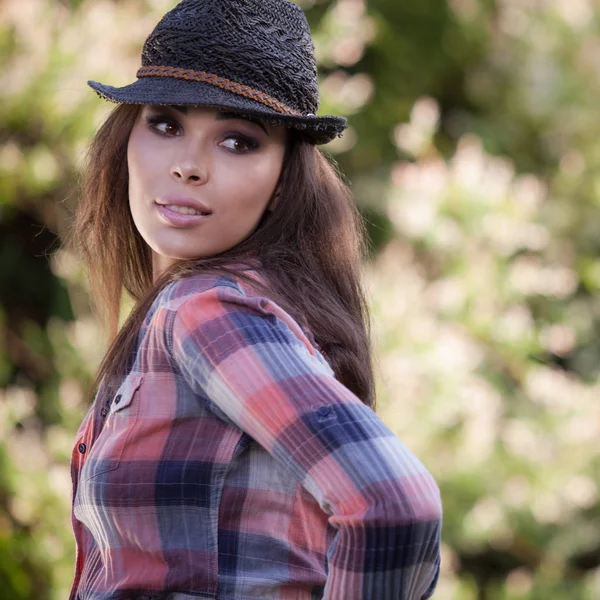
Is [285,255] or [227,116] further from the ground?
[227,116]

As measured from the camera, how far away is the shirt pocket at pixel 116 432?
1.26 m

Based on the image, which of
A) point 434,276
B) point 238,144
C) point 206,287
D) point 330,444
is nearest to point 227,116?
point 238,144

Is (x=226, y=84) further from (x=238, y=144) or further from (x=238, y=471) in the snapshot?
(x=238, y=471)

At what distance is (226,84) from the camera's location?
1381mm

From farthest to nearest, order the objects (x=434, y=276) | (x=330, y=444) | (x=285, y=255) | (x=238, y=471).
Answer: (x=434, y=276)
(x=285, y=255)
(x=238, y=471)
(x=330, y=444)

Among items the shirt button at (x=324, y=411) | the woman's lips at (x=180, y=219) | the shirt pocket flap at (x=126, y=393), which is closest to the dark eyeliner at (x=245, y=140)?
the woman's lips at (x=180, y=219)

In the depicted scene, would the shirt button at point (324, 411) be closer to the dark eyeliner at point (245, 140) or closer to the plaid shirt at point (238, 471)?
the plaid shirt at point (238, 471)

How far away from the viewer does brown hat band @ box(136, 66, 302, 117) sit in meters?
1.38

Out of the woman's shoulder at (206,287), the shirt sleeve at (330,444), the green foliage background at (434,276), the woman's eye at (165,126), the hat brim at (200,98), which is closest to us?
the shirt sleeve at (330,444)

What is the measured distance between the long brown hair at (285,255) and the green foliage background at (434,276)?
215 cm

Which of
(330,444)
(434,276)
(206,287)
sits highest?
(206,287)

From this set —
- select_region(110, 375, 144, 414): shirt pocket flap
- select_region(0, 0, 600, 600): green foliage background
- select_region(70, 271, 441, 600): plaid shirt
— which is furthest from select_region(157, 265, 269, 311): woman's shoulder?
select_region(0, 0, 600, 600): green foliage background

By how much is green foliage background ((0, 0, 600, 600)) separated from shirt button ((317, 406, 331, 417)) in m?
2.87

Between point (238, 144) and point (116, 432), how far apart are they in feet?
1.58
